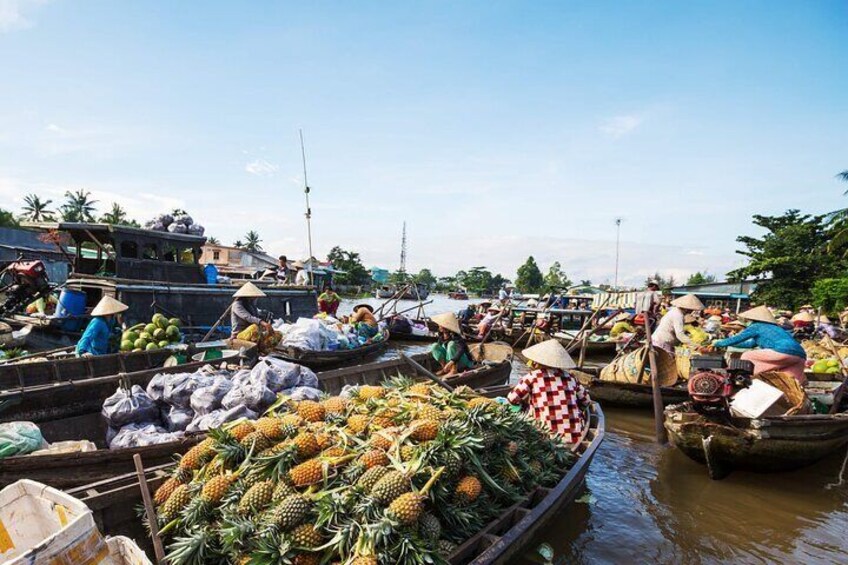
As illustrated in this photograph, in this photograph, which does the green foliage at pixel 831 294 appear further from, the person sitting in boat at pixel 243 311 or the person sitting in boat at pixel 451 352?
the person sitting in boat at pixel 243 311

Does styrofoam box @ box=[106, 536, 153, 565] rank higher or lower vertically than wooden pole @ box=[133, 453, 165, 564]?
higher

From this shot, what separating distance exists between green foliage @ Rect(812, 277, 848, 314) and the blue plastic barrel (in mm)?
30403

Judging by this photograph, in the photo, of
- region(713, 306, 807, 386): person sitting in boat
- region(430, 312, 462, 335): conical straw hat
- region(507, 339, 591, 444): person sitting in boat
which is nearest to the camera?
region(507, 339, 591, 444): person sitting in boat

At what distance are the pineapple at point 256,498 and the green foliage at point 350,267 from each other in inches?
2216

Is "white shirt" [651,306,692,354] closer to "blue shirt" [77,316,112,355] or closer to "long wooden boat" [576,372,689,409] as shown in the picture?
"long wooden boat" [576,372,689,409]

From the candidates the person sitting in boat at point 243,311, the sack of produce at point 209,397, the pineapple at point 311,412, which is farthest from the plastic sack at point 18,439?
the person sitting in boat at point 243,311

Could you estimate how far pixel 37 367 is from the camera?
7410mm

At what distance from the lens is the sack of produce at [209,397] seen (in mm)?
5406

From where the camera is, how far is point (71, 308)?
11.1 metres

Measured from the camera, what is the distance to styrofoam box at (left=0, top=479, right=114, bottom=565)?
2.25 meters

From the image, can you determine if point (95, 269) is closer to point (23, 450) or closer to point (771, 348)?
point (23, 450)

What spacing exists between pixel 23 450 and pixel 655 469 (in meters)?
8.03

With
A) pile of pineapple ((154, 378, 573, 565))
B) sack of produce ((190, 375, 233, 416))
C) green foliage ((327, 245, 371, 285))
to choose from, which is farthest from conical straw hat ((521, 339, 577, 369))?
green foliage ((327, 245, 371, 285))

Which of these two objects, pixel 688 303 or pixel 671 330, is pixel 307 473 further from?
pixel 688 303
